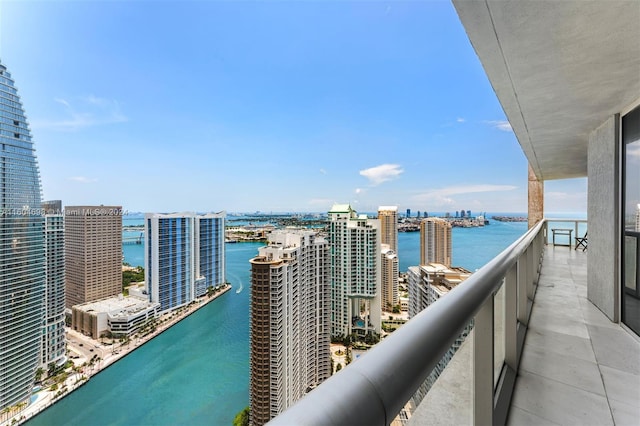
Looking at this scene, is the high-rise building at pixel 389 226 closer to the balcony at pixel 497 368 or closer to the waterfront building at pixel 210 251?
the waterfront building at pixel 210 251

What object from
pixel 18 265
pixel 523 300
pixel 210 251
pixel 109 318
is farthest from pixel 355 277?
pixel 18 265

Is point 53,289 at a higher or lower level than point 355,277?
lower

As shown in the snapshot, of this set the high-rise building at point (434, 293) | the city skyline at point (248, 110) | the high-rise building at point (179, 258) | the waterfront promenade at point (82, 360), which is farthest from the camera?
the high-rise building at point (179, 258)

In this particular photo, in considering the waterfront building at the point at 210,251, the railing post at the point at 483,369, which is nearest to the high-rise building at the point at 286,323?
the railing post at the point at 483,369

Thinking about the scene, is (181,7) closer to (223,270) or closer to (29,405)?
(223,270)

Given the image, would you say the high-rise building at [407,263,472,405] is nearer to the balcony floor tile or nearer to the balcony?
the balcony

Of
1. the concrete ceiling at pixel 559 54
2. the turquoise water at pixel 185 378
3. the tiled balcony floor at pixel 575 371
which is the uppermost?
the concrete ceiling at pixel 559 54

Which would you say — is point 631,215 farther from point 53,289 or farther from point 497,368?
point 53,289

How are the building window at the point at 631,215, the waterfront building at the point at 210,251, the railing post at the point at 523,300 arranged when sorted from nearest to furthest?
the railing post at the point at 523,300 → the building window at the point at 631,215 → the waterfront building at the point at 210,251
